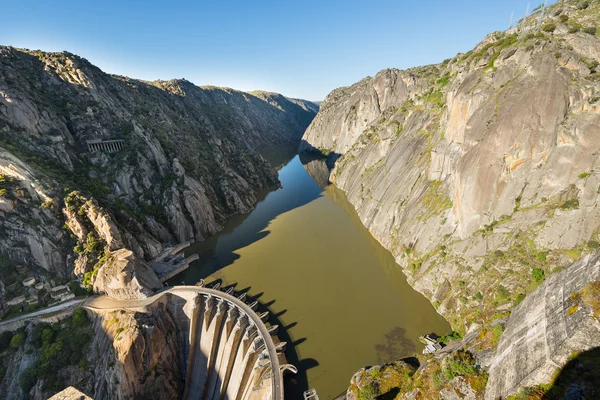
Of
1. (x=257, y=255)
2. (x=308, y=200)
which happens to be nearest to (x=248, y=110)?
(x=308, y=200)

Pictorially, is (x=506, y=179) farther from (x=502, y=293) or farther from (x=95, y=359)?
(x=95, y=359)

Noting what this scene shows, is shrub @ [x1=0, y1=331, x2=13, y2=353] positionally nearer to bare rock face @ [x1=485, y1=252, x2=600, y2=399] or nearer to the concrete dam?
the concrete dam

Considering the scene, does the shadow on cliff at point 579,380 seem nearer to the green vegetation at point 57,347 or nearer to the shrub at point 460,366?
the shrub at point 460,366

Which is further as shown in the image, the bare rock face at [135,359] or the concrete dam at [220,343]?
the bare rock face at [135,359]

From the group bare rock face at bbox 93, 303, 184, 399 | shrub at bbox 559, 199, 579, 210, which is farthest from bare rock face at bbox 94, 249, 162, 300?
shrub at bbox 559, 199, 579, 210

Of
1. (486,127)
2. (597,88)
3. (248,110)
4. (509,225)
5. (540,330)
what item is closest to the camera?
(540,330)

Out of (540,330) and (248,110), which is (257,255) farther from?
(248,110)

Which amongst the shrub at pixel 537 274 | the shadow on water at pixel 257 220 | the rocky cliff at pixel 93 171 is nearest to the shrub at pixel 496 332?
the shrub at pixel 537 274
